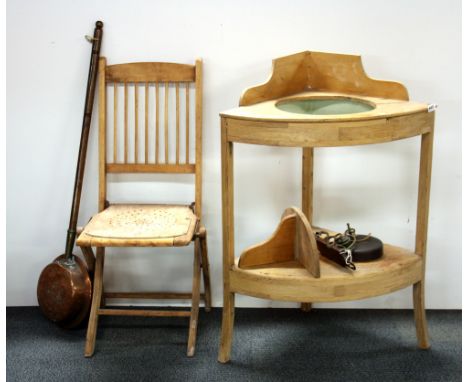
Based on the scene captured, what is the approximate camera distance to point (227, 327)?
2.77 metres

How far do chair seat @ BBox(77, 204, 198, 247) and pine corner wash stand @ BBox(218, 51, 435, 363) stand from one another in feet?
0.63

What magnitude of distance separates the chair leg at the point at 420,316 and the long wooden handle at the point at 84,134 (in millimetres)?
1415

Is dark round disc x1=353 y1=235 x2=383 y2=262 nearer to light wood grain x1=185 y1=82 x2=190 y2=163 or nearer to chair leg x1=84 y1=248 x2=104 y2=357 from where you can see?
light wood grain x1=185 y1=82 x2=190 y2=163

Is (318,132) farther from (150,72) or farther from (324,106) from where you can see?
(150,72)

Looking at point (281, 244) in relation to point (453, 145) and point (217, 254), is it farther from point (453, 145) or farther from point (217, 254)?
point (453, 145)

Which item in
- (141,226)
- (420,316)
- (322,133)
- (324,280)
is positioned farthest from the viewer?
(420,316)

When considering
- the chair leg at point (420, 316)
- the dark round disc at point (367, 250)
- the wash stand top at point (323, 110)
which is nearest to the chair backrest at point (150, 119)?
the wash stand top at point (323, 110)

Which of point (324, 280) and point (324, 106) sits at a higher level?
point (324, 106)

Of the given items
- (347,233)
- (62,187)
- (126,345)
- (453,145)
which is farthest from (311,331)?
(62,187)

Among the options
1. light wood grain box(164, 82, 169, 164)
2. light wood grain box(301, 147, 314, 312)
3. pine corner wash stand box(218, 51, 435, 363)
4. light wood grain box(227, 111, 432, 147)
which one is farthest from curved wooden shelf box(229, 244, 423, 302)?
light wood grain box(164, 82, 169, 164)

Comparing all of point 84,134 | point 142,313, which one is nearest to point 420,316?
point 142,313

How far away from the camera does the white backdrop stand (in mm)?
3049

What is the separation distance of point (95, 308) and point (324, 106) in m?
1.20

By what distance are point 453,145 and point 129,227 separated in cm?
143
